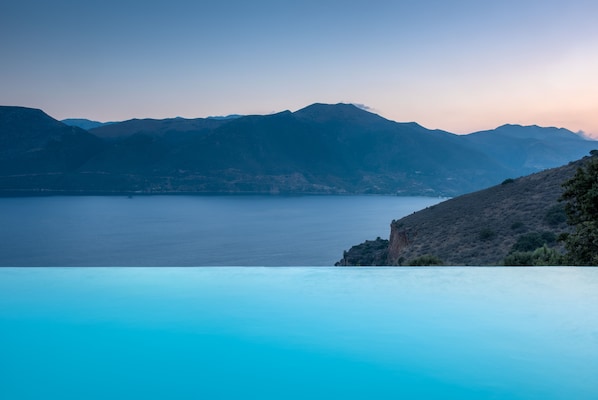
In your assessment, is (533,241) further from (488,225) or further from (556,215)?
(488,225)

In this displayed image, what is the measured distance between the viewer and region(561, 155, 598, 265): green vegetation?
31.2ft

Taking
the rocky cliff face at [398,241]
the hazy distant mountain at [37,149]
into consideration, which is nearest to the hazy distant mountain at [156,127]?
the hazy distant mountain at [37,149]

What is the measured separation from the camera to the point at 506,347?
2500 millimetres

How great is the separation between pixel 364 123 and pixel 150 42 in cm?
15927

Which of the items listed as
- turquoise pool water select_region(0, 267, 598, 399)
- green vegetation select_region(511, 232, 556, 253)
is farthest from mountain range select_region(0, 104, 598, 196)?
A: turquoise pool water select_region(0, 267, 598, 399)

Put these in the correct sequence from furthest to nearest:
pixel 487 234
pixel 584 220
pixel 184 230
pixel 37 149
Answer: pixel 37 149 < pixel 184 230 < pixel 487 234 < pixel 584 220

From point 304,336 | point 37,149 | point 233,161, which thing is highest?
point 233,161

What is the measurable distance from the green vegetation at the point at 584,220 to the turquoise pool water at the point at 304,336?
6.15 meters

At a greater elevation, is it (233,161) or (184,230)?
(233,161)

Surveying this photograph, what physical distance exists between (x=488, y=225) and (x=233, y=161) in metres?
120

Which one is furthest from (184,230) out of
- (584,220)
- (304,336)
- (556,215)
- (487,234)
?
(304,336)

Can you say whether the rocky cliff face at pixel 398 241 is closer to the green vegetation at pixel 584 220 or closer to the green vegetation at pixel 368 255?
the green vegetation at pixel 368 255

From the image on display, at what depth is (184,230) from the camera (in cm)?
7288

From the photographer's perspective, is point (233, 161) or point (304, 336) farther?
point (233, 161)
